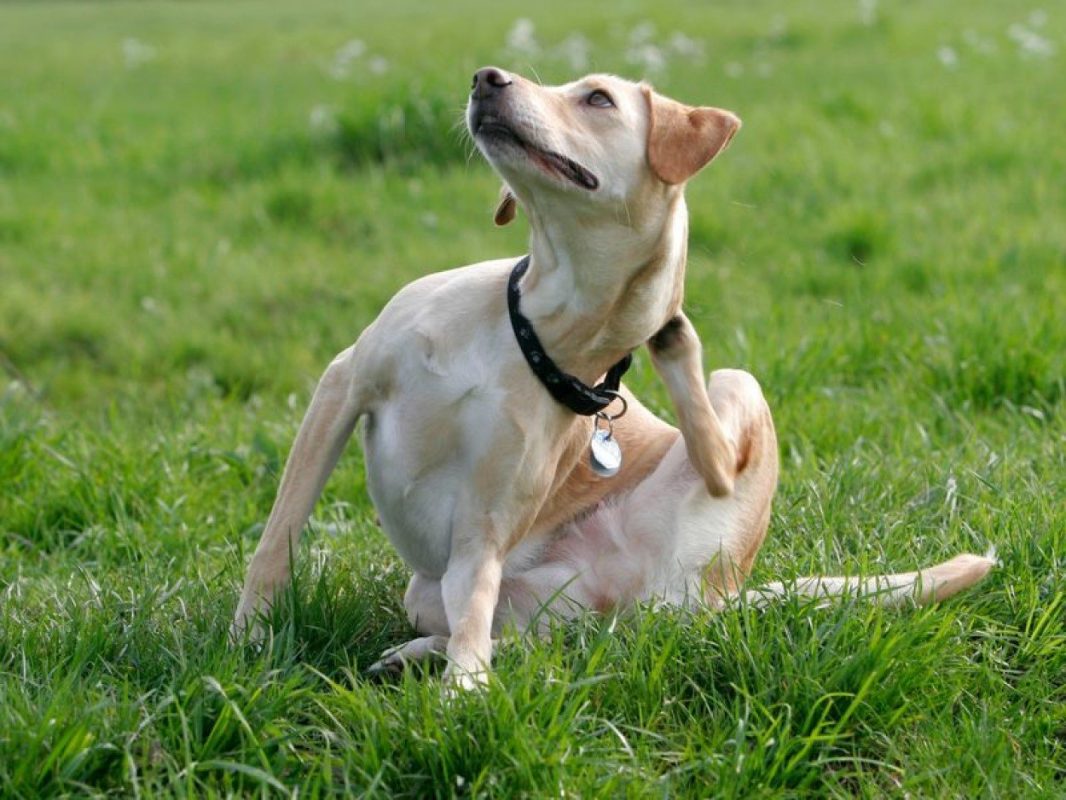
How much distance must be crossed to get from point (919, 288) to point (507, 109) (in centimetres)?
414

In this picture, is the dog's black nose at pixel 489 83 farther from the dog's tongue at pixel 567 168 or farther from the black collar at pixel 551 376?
the black collar at pixel 551 376

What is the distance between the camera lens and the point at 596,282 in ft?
11.0

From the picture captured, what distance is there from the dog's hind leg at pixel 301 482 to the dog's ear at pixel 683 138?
2.82 feet

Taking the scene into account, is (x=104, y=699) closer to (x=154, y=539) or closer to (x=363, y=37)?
(x=154, y=539)

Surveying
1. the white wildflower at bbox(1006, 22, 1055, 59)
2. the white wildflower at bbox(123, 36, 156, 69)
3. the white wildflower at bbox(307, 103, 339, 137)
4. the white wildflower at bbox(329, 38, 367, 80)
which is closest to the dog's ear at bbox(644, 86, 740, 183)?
the white wildflower at bbox(307, 103, 339, 137)

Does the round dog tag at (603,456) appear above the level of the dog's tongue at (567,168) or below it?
below

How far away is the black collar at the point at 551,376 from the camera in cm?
335

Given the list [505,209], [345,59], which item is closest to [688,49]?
[345,59]

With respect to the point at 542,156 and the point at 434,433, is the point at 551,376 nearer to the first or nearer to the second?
the point at 434,433

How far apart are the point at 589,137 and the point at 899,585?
1275 mm

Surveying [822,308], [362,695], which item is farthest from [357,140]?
[362,695]

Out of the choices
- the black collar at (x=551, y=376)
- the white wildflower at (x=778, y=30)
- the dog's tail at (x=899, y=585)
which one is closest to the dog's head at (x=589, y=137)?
the black collar at (x=551, y=376)

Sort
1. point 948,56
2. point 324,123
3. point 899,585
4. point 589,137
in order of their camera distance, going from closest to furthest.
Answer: point 589,137 → point 899,585 → point 324,123 → point 948,56

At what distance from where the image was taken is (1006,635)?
3.53m
